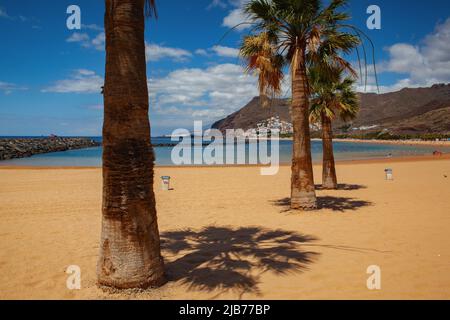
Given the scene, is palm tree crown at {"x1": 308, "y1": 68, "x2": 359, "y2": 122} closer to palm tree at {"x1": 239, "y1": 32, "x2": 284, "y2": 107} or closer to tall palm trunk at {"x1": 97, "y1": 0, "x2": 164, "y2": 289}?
palm tree at {"x1": 239, "y1": 32, "x2": 284, "y2": 107}

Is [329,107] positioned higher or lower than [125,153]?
higher

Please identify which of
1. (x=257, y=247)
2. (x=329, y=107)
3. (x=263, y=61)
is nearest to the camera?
(x=257, y=247)

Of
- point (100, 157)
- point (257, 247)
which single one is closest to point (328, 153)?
point (257, 247)

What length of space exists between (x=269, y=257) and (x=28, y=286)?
433 cm

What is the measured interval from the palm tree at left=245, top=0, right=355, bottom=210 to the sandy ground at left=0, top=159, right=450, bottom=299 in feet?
3.65

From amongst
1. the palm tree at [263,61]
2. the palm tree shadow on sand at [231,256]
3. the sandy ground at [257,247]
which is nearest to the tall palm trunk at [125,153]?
the sandy ground at [257,247]

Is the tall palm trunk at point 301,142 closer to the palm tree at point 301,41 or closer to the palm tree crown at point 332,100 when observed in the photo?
the palm tree at point 301,41

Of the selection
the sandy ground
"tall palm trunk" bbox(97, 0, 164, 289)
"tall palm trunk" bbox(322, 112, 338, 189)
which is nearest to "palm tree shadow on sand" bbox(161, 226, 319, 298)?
the sandy ground

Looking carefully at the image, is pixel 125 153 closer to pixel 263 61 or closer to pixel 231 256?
pixel 231 256

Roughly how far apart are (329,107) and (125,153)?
1245 centimetres

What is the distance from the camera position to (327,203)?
41.0 ft

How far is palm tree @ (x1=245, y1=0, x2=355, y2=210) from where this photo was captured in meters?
10.3

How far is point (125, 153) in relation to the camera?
490 centimetres
